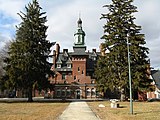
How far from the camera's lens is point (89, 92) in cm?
7262

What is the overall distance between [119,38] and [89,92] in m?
31.0

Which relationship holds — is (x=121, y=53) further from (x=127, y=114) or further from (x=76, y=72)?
(x=76, y=72)

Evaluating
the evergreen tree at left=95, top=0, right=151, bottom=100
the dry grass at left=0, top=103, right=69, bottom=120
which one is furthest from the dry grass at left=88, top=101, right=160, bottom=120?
the evergreen tree at left=95, top=0, right=151, bottom=100

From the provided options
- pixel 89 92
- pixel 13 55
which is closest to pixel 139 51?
pixel 13 55

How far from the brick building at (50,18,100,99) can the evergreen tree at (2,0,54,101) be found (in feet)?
80.5

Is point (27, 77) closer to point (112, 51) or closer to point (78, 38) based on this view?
point (112, 51)

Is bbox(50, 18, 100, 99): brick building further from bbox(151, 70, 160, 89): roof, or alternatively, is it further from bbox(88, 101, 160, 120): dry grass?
bbox(88, 101, 160, 120): dry grass

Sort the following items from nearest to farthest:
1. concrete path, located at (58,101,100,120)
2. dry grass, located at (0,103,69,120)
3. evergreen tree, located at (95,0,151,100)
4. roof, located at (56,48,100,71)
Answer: concrete path, located at (58,101,100,120) → dry grass, located at (0,103,69,120) → evergreen tree, located at (95,0,151,100) → roof, located at (56,48,100,71)

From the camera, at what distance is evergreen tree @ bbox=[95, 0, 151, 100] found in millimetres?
41719

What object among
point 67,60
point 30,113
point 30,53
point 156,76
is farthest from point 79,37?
point 30,113

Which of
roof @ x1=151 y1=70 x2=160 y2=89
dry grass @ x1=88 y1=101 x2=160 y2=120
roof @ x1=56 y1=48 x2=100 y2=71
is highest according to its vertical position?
roof @ x1=56 y1=48 x2=100 y2=71

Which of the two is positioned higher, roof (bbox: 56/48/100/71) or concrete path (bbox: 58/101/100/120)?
roof (bbox: 56/48/100/71)

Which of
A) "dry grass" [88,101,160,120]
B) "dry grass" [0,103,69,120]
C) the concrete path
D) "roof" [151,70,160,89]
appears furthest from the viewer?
"roof" [151,70,160,89]

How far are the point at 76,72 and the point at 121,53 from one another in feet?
112
